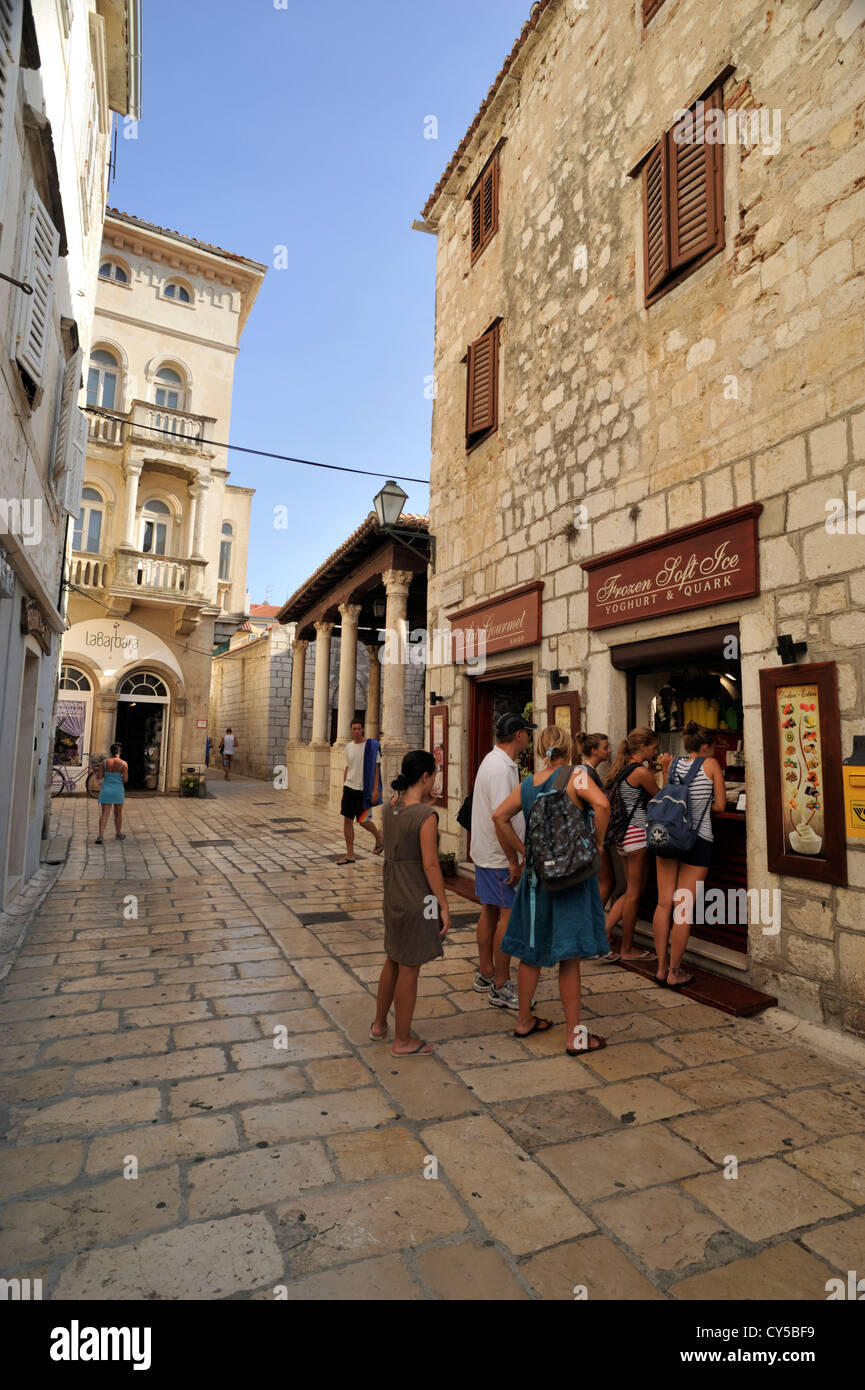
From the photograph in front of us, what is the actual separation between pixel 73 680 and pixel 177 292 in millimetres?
11627

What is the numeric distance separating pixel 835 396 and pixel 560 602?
314 cm

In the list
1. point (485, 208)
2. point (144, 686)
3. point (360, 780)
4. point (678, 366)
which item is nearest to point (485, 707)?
point (360, 780)

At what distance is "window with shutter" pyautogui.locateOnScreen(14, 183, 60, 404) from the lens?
4.88 metres

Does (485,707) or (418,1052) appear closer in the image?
(418,1052)

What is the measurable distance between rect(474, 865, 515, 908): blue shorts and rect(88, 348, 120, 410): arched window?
1896 centimetres

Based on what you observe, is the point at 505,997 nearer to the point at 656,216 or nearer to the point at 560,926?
the point at 560,926

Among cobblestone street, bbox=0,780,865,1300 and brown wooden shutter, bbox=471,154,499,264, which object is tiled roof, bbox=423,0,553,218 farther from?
cobblestone street, bbox=0,780,865,1300

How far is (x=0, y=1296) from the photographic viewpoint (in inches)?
78.6

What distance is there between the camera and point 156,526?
751 inches

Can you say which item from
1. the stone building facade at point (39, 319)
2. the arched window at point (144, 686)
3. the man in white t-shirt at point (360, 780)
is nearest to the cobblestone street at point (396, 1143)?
the stone building facade at point (39, 319)

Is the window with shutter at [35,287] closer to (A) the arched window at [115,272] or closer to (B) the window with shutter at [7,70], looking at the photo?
(B) the window with shutter at [7,70]

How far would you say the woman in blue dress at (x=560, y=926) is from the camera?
3.67 m
